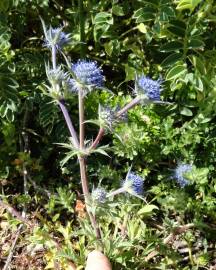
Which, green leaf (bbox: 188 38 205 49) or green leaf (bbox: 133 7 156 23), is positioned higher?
green leaf (bbox: 133 7 156 23)

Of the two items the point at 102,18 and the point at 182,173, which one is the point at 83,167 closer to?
the point at 182,173

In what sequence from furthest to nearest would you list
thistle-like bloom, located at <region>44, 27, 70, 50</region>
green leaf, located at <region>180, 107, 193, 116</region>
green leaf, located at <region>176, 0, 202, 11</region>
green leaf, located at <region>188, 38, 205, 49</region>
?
1. green leaf, located at <region>180, 107, 193, 116</region>
2. green leaf, located at <region>188, 38, 205, 49</region>
3. green leaf, located at <region>176, 0, 202, 11</region>
4. thistle-like bloom, located at <region>44, 27, 70, 50</region>

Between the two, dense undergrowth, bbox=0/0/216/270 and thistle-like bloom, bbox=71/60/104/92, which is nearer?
thistle-like bloom, bbox=71/60/104/92

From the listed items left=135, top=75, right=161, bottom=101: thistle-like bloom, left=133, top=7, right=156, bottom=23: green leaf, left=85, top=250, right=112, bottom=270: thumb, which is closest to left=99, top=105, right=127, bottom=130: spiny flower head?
left=135, top=75, right=161, bottom=101: thistle-like bloom

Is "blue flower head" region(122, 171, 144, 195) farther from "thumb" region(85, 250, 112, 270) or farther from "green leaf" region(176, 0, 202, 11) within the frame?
"green leaf" region(176, 0, 202, 11)

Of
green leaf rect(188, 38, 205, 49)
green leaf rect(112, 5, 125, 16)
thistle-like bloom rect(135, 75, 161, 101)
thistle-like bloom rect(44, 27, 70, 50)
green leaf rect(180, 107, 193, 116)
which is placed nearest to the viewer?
thistle-like bloom rect(135, 75, 161, 101)

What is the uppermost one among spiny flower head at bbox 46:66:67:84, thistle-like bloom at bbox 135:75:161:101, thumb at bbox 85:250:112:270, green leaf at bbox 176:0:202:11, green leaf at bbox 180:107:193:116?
green leaf at bbox 176:0:202:11
